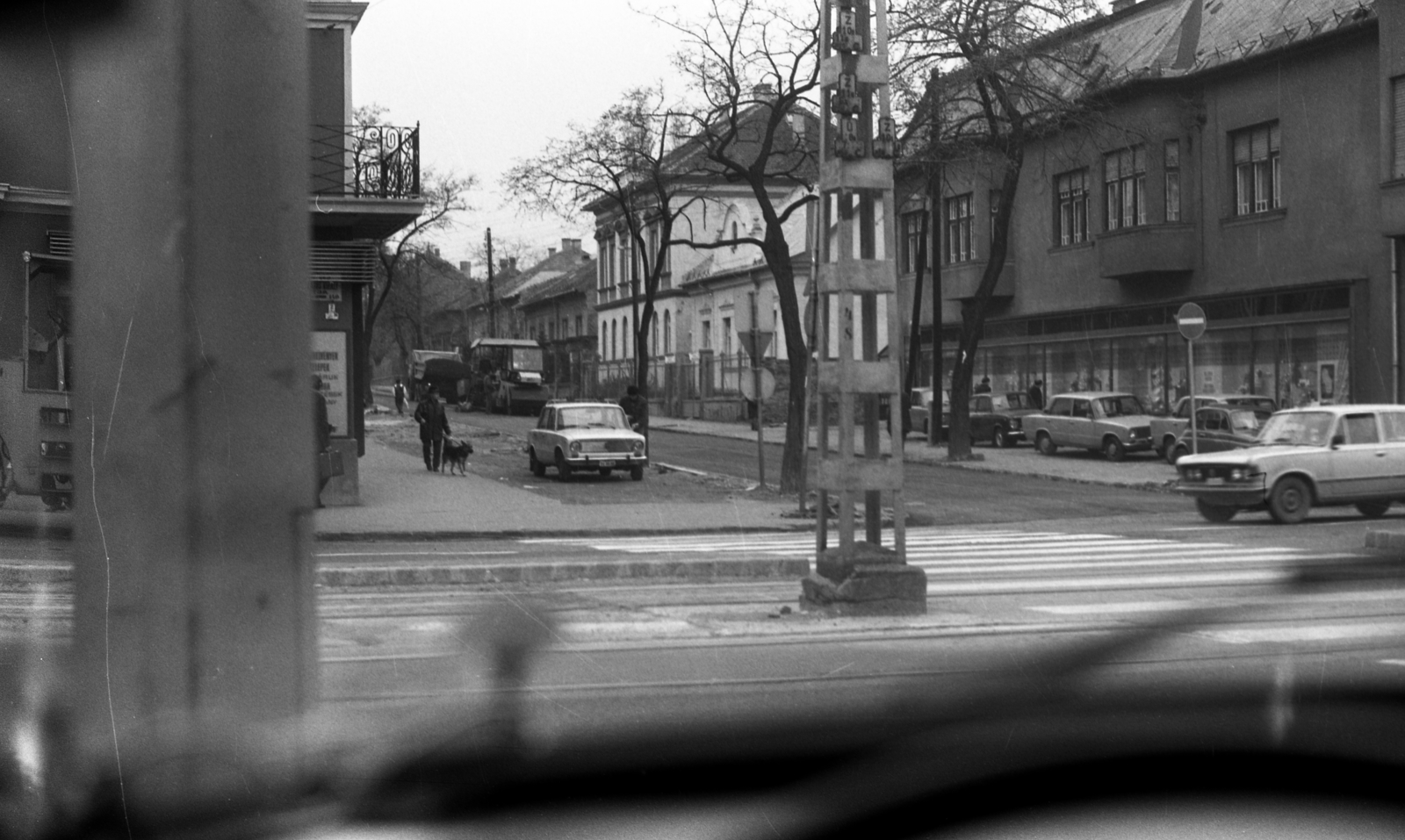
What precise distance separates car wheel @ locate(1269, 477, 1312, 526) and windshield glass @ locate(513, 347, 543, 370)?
31189mm

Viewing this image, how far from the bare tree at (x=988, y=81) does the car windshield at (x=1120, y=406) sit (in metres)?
3.03

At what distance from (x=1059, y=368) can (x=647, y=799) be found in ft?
121

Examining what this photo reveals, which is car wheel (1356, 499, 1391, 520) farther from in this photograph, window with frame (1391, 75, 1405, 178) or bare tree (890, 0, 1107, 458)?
window with frame (1391, 75, 1405, 178)

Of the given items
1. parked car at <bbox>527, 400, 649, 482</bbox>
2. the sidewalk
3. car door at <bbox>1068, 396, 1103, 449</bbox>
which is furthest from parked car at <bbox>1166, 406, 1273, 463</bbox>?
parked car at <bbox>527, 400, 649, 482</bbox>

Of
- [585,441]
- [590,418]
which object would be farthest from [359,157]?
[590,418]

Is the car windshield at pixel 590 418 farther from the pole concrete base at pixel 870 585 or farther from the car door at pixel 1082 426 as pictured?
the pole concrete base at pixel 870 585

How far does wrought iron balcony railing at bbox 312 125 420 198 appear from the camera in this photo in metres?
2.57

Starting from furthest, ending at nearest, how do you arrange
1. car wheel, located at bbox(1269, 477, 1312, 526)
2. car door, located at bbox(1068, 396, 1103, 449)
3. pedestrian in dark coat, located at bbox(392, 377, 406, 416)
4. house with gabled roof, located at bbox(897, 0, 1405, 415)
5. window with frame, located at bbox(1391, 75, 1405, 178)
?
1. pedestrian in dark coat, located at bbox(392, 377, 406, 416)
2. car door, located at bbox(1068, 396, 1103, 449)
3. house with gabled roof, located at bbox(897, 0, 1405, 415)
4. window with frame, located at bbox(1391, 75, 1405, 178)
5. car wheel, located at bbox(1269, 477, 1312, 526)

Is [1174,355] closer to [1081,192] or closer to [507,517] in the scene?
[1081,192]

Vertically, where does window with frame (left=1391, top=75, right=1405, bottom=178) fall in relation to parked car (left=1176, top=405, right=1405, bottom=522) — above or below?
above

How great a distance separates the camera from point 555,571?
1015 centimetres

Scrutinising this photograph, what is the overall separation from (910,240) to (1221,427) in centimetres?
1553

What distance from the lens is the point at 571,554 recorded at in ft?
43.8

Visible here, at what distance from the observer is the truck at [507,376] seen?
47.9 meters
